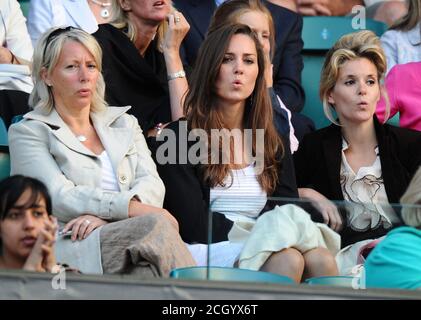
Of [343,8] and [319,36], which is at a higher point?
[343,8]

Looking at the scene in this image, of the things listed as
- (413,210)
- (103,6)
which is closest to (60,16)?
(103,6)

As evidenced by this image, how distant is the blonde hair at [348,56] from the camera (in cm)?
636

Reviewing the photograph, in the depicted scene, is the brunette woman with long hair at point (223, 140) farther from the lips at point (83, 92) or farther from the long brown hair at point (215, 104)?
the lips at point (83, 92)

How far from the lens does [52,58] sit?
5.71m

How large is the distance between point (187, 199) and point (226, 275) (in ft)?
3.64

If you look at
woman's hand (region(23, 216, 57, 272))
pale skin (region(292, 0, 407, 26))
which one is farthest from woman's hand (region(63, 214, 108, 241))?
pale skin (region(292, 0, 407, 26))

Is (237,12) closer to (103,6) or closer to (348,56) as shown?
(348,56)

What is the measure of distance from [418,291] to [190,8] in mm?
3155

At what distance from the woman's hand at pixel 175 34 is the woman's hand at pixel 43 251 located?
2.02m

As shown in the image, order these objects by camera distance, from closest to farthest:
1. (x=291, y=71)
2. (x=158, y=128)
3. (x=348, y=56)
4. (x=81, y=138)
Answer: (x=81, y=138)
(x=158, y=128)
(x=348, y=56)
(x=291, y=71)

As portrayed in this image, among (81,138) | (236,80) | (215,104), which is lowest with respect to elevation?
(81,138)

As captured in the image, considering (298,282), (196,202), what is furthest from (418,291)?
(196,202)

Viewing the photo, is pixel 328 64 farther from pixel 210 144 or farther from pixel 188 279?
pixel 188 279

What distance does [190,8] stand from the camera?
7.15 meters
